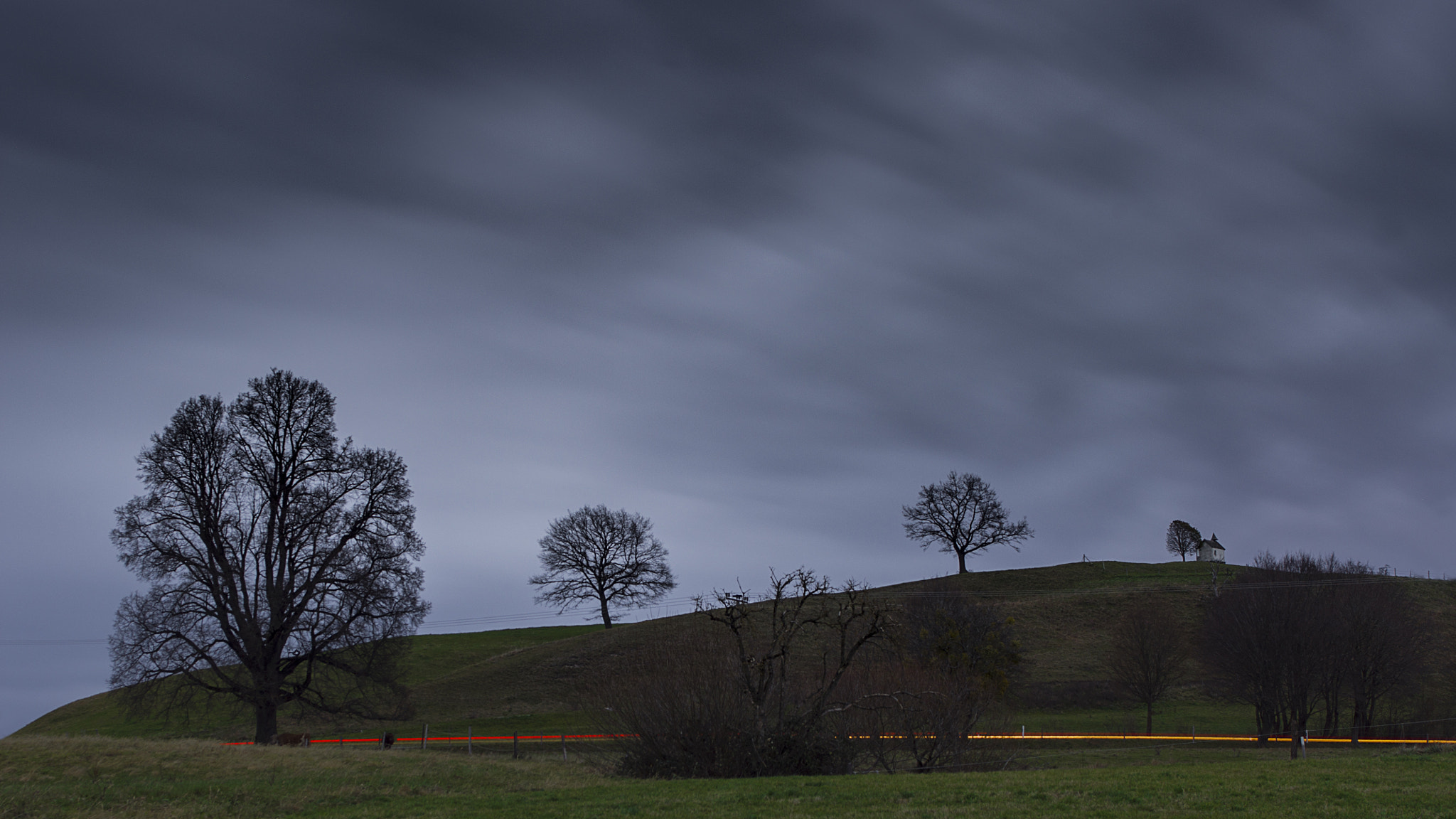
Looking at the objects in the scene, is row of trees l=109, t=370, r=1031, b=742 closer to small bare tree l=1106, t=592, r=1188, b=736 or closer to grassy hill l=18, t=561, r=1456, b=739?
grassy hill l=18, t=561, r=1456, b=739

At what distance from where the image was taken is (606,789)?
18594 millimetres

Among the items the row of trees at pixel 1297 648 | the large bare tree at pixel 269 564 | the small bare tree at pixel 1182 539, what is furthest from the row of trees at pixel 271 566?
the small bare tree at pixel 1182 539

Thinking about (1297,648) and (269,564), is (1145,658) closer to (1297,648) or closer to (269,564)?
(1297,648)

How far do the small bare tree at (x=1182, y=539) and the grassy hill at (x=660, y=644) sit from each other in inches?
743

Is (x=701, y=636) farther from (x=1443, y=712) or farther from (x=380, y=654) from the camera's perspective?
(x=1443, y=712)

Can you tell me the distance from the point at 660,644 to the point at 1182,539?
108758 mm

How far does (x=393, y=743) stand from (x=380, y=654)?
194 inches

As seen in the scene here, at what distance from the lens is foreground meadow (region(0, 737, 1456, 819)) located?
14.1 m

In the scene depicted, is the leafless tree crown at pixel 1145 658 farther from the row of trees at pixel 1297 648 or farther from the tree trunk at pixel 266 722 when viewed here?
the tree trunk at pixel 266 722

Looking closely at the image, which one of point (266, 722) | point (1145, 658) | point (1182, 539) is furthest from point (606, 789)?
point (1182, 539)

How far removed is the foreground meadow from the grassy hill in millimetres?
9760

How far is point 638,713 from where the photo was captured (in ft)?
82.4

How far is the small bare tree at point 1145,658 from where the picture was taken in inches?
1927

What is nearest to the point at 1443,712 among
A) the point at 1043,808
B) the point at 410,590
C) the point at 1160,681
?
the point at 1160,681
